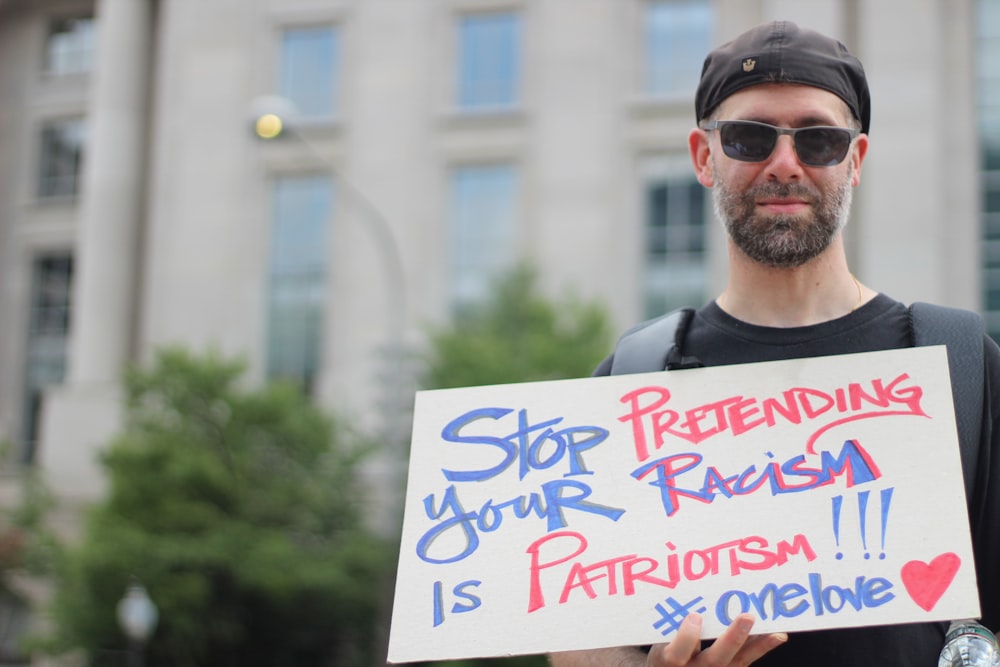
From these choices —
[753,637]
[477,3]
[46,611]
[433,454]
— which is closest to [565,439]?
[433,454]

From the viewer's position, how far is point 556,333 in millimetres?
26469

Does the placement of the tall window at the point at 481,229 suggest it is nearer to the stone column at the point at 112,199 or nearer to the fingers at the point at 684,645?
the stone column at the point at 112,199

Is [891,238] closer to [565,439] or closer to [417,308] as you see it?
[417,308]

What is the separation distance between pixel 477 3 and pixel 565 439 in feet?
113

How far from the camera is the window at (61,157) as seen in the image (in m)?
45.0

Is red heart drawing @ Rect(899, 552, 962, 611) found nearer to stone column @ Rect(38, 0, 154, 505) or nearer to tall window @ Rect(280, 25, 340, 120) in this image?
tall window @ Rect(280, 25, 340, 120)

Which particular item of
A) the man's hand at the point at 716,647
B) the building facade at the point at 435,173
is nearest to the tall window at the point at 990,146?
the building facade at the point at 435,173

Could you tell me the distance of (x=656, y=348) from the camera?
2.91 m

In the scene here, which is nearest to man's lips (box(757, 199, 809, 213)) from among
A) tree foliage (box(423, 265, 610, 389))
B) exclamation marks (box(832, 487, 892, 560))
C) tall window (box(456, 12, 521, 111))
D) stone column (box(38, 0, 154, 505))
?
exclamation marks (box(832, 487, 892, 560))

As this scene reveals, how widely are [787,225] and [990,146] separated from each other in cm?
3276

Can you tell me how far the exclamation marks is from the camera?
256 centimetres

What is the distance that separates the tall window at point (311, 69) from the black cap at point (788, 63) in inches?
1383

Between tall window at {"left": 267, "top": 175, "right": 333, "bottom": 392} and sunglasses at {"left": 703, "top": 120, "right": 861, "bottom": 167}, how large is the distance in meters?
34.3

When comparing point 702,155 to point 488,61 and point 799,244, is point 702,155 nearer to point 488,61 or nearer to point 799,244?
point 799,244
